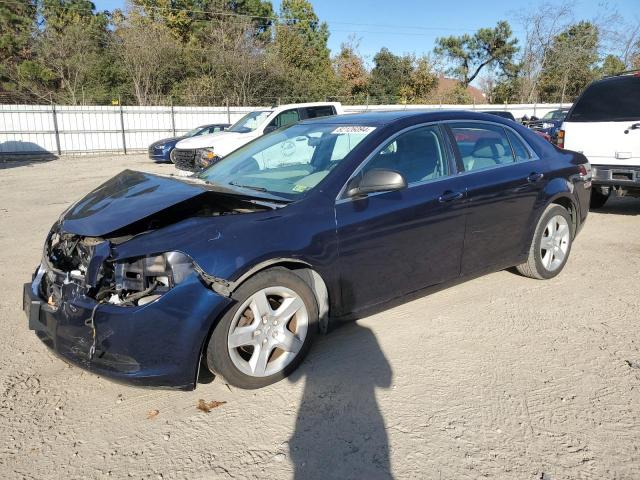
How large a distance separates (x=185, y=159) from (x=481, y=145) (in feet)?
29.5

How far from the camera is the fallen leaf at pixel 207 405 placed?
2946mm

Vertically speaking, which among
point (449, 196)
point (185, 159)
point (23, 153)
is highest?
point (449, 196)

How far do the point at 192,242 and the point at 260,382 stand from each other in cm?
94

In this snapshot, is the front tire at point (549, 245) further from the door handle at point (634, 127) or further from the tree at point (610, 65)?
A: the tree at point (610, 65)

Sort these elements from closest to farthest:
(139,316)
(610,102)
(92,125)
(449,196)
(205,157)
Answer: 1. (139,316)
2. (449,196)
3. (610,102)
4. (205,157)
5. (92,125)

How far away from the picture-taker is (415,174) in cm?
381

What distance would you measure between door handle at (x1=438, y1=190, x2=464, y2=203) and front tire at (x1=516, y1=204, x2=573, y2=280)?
4.03 ft

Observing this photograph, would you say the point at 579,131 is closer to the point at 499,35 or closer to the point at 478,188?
the point at 478,188

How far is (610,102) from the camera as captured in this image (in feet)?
24.3

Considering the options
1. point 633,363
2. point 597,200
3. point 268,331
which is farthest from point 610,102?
point 268,331

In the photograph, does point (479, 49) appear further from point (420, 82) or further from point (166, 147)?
point (166, 147)

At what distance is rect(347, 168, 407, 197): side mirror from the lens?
10.8ft

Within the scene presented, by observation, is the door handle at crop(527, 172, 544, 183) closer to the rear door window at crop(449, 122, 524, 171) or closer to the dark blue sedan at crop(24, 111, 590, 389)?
the dark blue sedan at crop(24, 111, 590, 389)

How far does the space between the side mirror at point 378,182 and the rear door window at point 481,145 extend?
1.04 m
